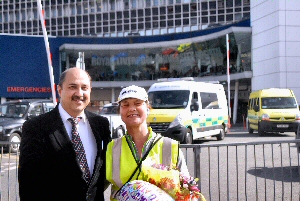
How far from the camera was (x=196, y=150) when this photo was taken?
16.1 feet

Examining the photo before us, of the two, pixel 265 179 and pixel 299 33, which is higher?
pixel 299 33

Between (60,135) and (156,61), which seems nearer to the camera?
(60,135)

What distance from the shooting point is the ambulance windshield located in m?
15.0

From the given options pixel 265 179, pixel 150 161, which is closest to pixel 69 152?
pixel 150 161

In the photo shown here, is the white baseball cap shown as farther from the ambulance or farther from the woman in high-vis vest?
the ambulance

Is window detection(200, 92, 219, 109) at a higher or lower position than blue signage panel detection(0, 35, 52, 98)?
lower

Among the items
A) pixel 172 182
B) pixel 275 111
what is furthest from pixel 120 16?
pixel 172 182

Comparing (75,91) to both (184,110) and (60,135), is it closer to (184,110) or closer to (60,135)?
(60,135)

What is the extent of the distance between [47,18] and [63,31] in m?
4.37

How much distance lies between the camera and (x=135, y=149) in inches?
115

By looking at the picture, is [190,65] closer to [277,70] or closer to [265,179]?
[277,70]

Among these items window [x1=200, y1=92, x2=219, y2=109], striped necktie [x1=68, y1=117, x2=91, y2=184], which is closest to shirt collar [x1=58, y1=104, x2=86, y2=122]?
striped necktie [x1=68, y1=117, x2=91, y2=184]

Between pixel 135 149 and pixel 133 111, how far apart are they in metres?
0.27

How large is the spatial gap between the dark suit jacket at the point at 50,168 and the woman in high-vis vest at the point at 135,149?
0.54 feet
